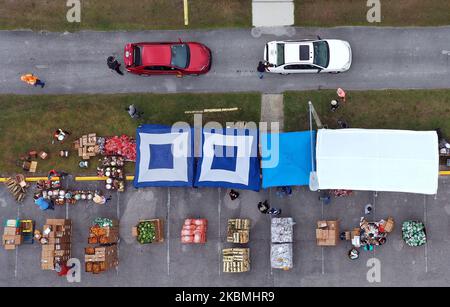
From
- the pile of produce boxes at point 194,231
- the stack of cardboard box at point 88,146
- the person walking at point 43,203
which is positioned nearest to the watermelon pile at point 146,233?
the pile of produce boxes at point 194,231

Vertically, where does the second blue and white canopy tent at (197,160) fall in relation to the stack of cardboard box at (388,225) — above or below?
above

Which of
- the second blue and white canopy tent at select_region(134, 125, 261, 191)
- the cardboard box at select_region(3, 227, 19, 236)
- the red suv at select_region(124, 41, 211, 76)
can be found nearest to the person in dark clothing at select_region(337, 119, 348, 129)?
the second blue and white canopy tent at select_region(134, 125, 261, 191)

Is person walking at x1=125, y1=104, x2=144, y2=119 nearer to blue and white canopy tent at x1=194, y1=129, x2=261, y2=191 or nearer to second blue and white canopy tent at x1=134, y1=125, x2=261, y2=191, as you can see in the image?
second blue and white canopy tent at x1=134, y1=125, x2=261, y2=191

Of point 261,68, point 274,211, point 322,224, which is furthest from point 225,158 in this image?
point 322,224

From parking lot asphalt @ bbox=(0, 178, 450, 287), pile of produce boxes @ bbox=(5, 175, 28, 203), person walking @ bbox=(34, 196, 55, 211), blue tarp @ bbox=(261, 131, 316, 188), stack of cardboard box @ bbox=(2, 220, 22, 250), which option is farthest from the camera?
pile of produce boxes @ bbox=(5, 175, 28, 203)

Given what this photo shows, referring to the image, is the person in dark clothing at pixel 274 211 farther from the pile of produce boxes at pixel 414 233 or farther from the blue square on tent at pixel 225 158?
the pile of produce boxes at pixel 414 233
